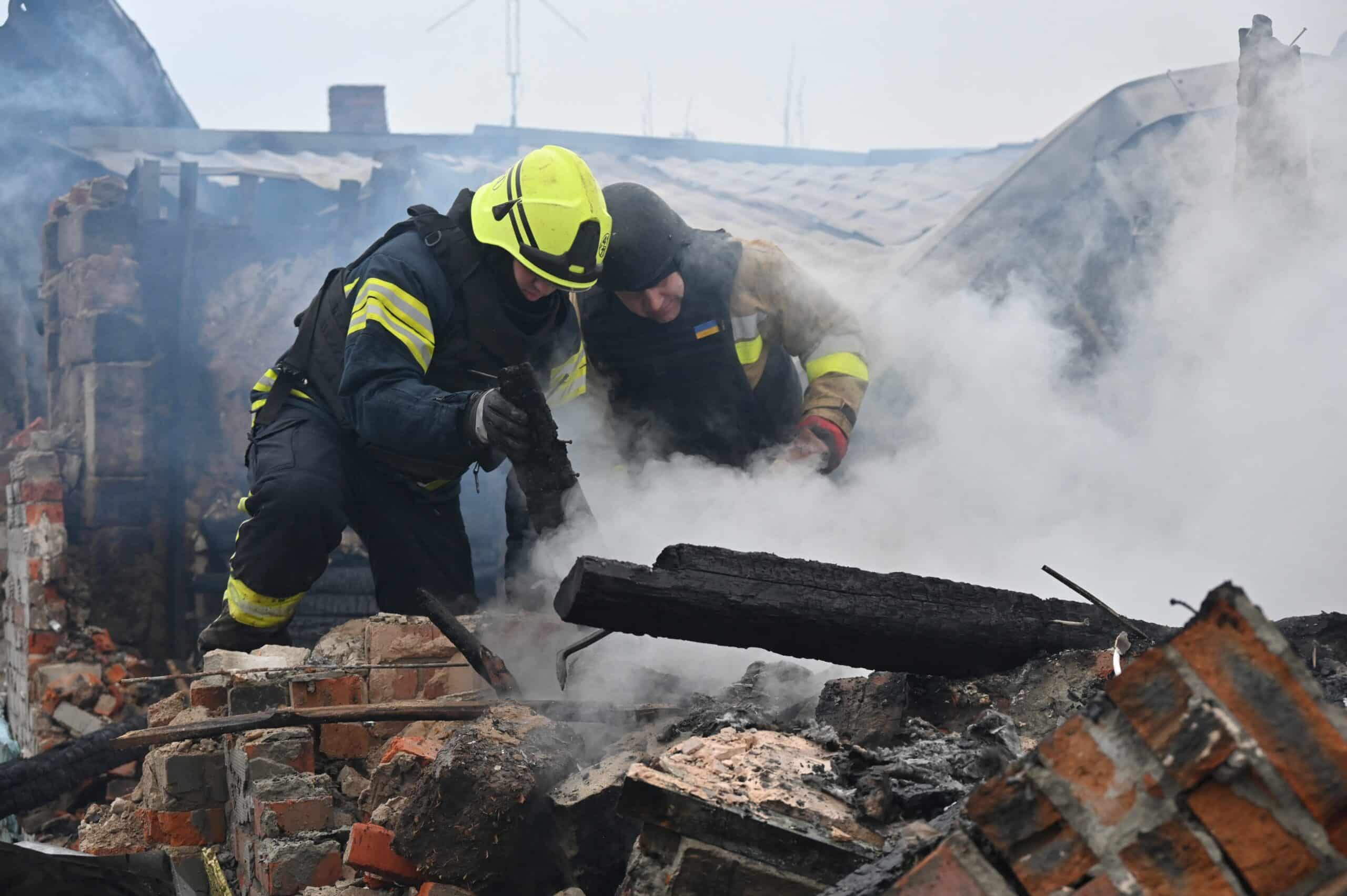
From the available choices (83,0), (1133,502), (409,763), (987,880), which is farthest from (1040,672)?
(83,0)

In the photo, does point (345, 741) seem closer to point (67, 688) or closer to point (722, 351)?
point (722, 351)

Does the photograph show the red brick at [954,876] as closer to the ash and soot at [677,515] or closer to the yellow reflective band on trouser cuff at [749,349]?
the ash and soot at [677,515]

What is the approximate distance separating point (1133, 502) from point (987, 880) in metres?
4.72

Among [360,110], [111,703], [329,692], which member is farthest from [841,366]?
[360,110]

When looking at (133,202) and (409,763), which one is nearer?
(409,763)

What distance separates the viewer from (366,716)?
3.45 metres

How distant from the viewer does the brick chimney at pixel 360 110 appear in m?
13.2

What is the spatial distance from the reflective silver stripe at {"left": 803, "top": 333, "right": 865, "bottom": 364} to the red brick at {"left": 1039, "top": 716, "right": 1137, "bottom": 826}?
12.9 ft

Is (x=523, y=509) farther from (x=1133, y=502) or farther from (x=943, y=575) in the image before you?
(x=1133, y=502)

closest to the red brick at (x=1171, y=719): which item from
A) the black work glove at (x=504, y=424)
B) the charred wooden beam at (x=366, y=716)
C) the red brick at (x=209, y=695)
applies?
the charred wooden beam at (x=366, y=716)

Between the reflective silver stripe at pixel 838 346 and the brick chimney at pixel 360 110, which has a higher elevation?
the brick chimney at pixel 360 110

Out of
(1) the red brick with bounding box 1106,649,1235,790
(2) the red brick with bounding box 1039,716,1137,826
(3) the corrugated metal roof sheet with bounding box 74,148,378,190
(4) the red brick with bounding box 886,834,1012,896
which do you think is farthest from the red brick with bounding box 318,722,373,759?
(3) the corrugated metal roof sheet with bounding box 74,148,378,190

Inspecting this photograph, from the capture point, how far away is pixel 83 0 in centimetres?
1071

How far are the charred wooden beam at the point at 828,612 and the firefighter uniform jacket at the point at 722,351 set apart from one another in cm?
237
